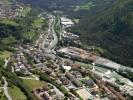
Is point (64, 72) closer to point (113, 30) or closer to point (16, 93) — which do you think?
point (16, 93)

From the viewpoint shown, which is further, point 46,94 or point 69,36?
point 69,36

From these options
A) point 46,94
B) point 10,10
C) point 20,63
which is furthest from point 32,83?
point 10,10

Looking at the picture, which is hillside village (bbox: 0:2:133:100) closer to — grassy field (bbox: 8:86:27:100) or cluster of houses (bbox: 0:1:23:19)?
grassy field (bbox: 8:86:27:100)

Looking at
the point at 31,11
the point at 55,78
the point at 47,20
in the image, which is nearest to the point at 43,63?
the point at 55,78

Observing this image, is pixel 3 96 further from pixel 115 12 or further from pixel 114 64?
pixel 115 12

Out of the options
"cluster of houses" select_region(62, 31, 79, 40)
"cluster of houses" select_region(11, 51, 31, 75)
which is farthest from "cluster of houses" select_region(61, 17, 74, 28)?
→ "cluster of houses" select_region(11, 51, 31, 75)

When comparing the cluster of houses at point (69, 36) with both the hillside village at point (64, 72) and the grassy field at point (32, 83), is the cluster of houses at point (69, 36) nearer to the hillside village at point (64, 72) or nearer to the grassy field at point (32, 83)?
the hillside village at point (64, 72)
